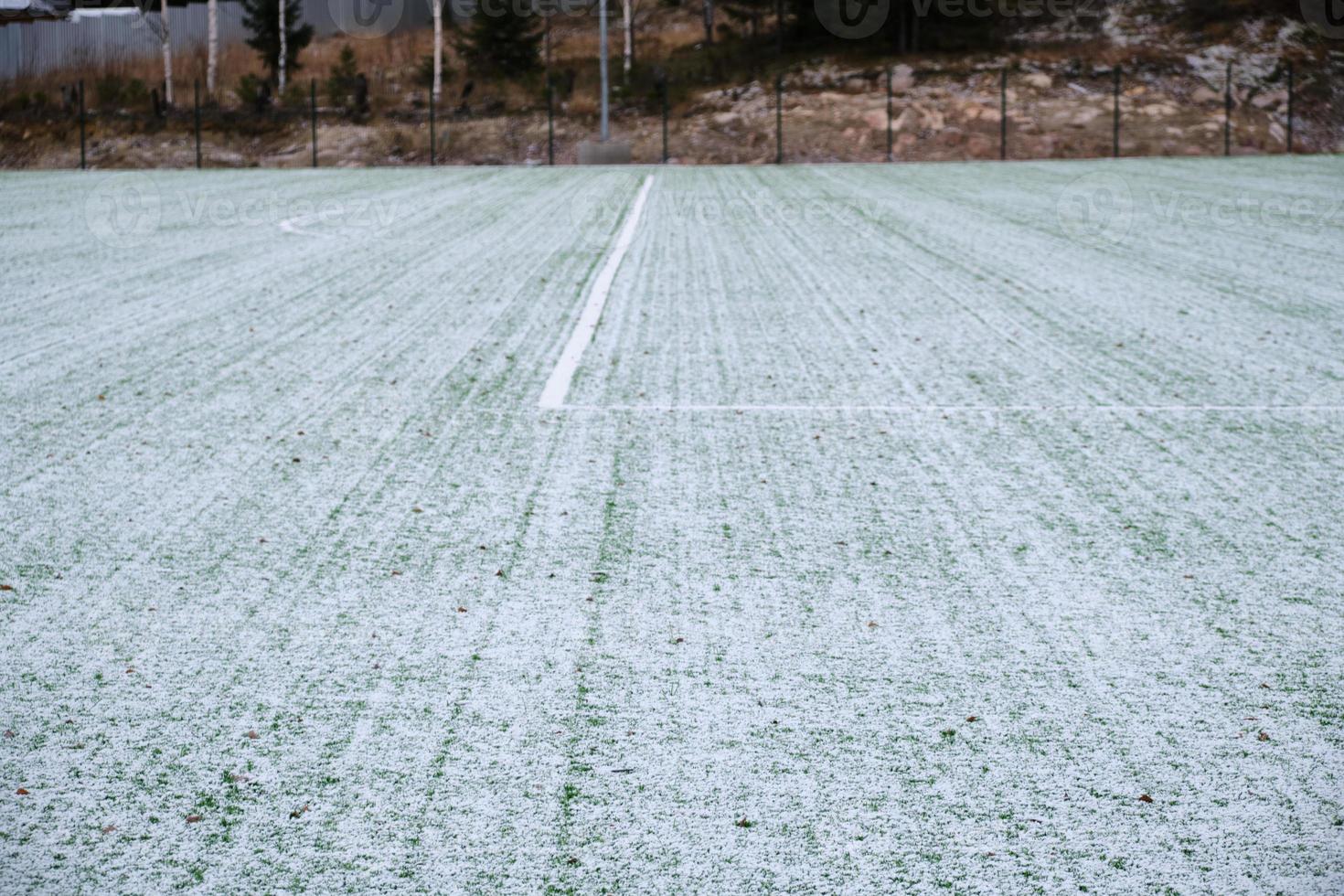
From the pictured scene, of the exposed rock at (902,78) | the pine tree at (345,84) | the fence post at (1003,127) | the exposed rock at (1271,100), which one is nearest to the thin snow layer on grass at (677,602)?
the fence post at (1003,127)

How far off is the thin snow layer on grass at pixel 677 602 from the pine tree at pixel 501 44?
141 feet

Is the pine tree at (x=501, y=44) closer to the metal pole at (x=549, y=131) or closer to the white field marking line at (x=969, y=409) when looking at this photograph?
the metal pole at (x=549, y=131)

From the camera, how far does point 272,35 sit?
54.8 metres

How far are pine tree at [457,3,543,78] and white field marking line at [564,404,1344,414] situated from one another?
149ft

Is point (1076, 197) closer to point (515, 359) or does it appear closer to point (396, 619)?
point (515, 359)

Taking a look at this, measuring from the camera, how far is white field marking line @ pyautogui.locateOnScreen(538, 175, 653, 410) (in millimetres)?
6769

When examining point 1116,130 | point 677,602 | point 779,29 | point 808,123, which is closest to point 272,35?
point 779,29

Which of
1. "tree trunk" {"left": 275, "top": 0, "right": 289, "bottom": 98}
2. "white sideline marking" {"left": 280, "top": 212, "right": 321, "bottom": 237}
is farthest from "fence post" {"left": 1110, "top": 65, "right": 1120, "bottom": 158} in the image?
"tree trunk" {"left": 275, "top": 0, "right": 289, "bottom": 98}

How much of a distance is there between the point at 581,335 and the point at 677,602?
4.66 metres

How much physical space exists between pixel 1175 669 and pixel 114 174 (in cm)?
3161

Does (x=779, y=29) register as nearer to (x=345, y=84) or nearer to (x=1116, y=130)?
(x=345, y=84)

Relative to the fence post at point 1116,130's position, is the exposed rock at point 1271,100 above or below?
above

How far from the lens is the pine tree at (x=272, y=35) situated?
54188 mm

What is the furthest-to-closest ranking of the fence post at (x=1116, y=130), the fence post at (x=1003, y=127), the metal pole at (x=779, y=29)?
the metal pole at (x=779, y=29) → the fence post at (x=1003, y=127) → the fence post at (x=1116, y=130)
